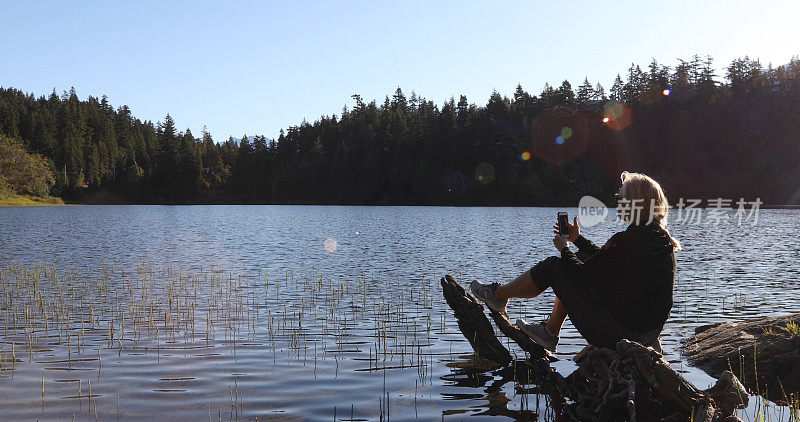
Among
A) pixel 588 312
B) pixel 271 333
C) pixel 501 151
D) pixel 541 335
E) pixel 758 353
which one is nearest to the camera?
pixel 588 312

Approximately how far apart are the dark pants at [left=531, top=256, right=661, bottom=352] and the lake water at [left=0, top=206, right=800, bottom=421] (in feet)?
4.33

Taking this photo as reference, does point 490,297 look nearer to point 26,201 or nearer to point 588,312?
point 588,312

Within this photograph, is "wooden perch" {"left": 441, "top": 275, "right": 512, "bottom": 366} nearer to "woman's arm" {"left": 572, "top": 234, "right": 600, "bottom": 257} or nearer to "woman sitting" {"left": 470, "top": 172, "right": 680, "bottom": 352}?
"woman sitting" {"left": 470, "top": 172, "right": 680, "bottom": 352}

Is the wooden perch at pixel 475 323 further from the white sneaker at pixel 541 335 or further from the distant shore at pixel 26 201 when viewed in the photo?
the distant shore at pixel 26 201

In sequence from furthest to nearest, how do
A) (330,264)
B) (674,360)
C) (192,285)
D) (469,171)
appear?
(469,171) → (330,264) → (192,285) → (674,360)

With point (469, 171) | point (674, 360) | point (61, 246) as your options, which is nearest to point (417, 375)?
point (674, 360)

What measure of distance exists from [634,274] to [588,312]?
Result: 2.77 ft

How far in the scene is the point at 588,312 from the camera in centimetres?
752

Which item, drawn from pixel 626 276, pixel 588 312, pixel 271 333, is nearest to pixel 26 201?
pixel 271 333

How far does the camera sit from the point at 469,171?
522ft

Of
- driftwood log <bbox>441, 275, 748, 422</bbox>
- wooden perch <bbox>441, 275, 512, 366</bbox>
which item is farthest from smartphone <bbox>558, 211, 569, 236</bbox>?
wooden perch <bbox>441, 275, 512, 366</bbox>

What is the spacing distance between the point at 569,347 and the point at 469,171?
487 feet

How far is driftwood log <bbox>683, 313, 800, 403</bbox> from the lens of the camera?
28.5ft

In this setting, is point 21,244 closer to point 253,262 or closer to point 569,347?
point 253,262
